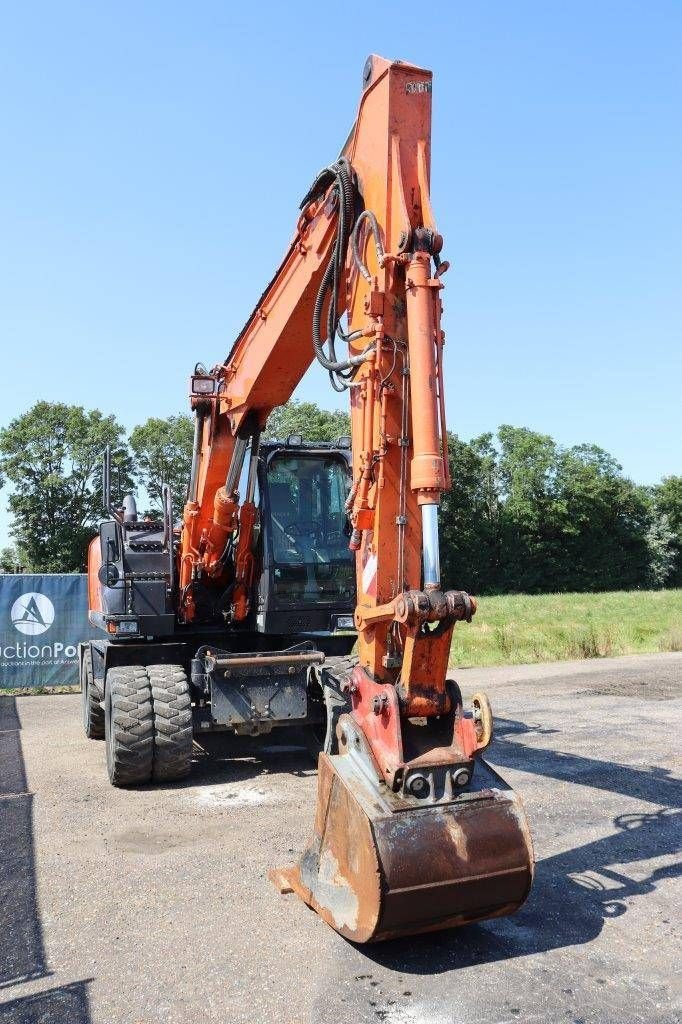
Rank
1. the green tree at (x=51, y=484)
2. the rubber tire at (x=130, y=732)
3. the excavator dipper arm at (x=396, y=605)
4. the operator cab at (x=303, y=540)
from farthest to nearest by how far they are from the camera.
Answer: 1. the green tree at (x=51, y=484)
2. the operator cab at (x=303, y=540)
3. the rubber tire at (x=130, y=732)
4. the excavator dipper arm at (x=396, y=605)

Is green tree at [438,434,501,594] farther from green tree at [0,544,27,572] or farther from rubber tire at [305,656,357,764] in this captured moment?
rubber tire at [305,656,357,764]

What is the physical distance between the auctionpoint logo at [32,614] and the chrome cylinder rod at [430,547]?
11.7 m

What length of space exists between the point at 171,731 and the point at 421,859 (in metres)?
4.09

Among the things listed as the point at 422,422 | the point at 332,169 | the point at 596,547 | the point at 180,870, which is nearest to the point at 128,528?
the point at 180,870

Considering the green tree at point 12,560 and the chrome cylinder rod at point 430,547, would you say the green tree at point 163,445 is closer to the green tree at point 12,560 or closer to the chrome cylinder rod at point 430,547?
the green tree at point 12,560

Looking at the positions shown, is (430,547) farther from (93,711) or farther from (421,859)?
(93,711)

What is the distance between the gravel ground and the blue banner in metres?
5.92

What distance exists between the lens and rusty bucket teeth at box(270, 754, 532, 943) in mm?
4117

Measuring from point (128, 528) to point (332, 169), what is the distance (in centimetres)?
523

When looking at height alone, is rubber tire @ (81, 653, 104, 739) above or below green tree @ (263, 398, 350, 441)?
below

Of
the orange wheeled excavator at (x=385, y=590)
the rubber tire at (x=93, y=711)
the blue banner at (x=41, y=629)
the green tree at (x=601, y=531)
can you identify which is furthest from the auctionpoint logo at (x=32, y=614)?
the green tree at (x=601, y=531)

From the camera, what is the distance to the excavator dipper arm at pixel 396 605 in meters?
4.23

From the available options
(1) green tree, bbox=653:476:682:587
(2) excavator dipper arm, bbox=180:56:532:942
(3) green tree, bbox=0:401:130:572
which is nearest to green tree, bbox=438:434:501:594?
(1) green tree, bbox=653:476:682:587

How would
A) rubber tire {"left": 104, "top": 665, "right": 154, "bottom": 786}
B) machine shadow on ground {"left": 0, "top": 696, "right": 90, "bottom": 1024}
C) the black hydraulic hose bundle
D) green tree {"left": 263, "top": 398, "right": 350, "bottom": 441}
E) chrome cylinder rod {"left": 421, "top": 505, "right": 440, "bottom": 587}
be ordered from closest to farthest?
1. machine shadow on ground {"left": 0, "top": 696, "right": 90, "bottom": 1024}
2. chrome cylinder rod {"left": 421, "top": 505, "right": 440, "bottom": 587}
3. the black hydraulic hose bundle
4. rubber tire {"left": 104, "top": 665, "right": 154, "bottom": 786}
5. green tree {"left": 263, "top": 398, "right": 350, "bottom": 441}
